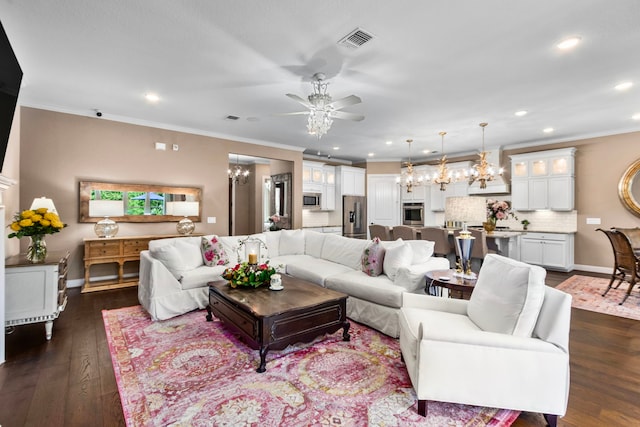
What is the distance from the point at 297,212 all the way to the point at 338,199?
163 centimetres

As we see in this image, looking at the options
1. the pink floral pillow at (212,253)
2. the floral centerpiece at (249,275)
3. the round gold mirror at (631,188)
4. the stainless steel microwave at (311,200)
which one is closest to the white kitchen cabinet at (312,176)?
the stainless steel microwave at (311,200)

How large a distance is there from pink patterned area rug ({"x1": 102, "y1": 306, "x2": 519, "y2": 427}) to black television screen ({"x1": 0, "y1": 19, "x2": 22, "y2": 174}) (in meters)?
2.05

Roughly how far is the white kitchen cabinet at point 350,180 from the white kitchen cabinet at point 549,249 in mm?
4253

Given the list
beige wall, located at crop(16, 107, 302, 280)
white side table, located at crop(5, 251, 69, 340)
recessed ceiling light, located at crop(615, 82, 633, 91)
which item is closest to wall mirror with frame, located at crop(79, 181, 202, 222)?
beige wall, located at crop(16, 107, 302, 280)

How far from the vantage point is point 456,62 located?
10.5 feet

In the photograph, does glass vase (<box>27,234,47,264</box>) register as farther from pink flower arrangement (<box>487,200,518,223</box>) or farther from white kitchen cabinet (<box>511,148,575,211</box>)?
white kitchen cabinet (<box>511,148,575,211</box>)

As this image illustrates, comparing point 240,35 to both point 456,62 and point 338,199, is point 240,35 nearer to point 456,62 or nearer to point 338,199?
point 456,62

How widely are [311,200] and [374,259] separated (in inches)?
189

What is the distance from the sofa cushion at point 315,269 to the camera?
3.91 m

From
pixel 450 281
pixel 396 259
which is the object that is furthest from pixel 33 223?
pixel 450 281

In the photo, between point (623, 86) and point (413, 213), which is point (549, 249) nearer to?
point (413, 213)

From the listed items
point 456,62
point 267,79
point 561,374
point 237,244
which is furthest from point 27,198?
point 561,374

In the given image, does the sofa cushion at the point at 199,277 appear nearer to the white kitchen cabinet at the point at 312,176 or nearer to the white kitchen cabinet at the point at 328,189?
the white kitchen cabinet at the point at 312,176

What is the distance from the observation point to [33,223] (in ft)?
9.91
